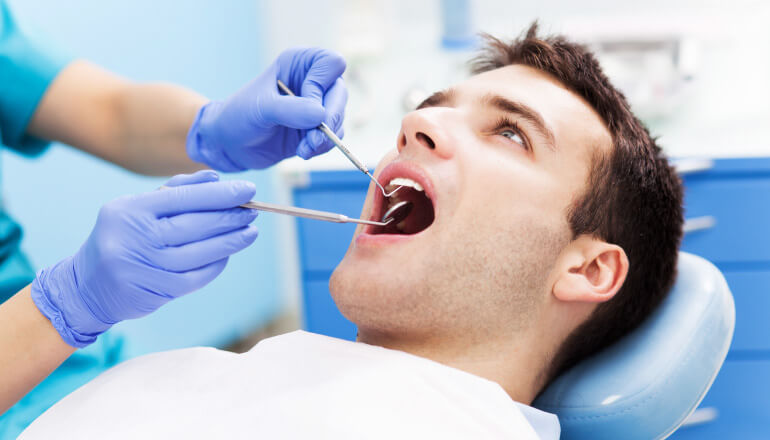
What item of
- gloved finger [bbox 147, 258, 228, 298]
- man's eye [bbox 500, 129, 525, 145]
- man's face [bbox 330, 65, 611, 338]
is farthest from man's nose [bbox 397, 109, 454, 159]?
gloved finger [bbox 147, 258, 228, 298]

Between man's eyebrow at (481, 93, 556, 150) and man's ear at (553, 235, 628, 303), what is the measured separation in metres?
0.17

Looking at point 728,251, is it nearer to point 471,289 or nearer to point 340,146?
point 471,289

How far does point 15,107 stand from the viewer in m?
1.25

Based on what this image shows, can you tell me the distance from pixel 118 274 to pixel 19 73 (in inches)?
26.2

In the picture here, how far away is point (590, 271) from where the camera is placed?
101 centimetres

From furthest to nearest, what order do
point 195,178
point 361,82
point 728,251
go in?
point 361,82
point 728,251
point 195,178

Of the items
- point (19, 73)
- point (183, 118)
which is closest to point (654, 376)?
point (183, 118)

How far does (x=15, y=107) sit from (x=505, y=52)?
3.21 feet

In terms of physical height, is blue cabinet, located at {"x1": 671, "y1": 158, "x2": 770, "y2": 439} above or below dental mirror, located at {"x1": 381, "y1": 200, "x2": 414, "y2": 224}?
below

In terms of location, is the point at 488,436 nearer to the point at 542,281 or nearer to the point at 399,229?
the point at 542,281

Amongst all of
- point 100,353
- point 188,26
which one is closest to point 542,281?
point 100,353

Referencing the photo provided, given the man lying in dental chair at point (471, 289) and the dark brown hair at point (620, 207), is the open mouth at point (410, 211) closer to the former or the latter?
the man lying in dental chair at point (471, 289)

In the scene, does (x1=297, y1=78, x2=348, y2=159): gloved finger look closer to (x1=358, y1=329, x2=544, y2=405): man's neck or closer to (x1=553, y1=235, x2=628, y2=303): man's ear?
(x1=358, y1=329, x2=544, y2=405): man's neck

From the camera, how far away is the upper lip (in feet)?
3.04
